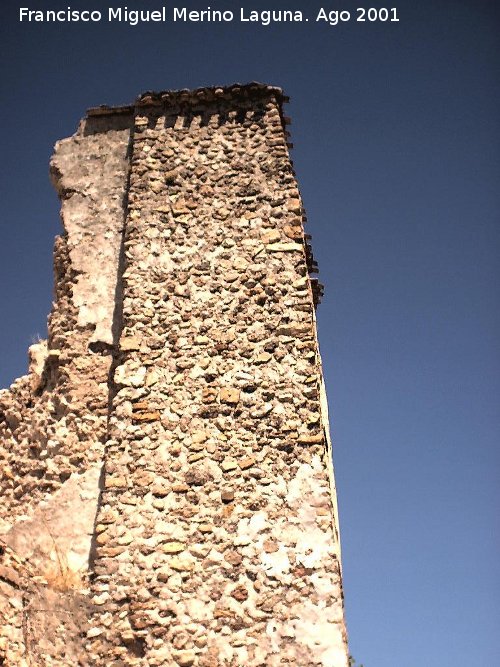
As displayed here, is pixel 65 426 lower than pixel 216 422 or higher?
higher

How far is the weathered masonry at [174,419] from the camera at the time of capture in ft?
17.8

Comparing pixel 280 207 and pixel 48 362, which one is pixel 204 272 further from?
pixel 48 362

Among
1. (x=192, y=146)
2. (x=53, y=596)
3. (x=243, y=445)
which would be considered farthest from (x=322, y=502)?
(x=192, y=146)

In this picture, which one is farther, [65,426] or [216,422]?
[65,426]

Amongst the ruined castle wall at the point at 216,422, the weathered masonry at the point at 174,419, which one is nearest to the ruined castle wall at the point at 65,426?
the weathered masonry at the point at 174,419

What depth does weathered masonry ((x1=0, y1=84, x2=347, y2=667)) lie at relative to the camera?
542 cm

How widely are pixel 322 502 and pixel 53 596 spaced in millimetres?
2229

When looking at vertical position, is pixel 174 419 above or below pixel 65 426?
below

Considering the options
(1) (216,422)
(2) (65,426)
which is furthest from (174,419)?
(2) (65,426)

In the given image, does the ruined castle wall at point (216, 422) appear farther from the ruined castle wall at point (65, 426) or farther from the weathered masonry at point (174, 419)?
the ruined castle wall at point (65, 426)

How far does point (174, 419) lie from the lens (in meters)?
6.21

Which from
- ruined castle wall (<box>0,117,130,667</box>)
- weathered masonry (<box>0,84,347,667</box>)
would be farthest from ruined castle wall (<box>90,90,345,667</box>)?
ruined castle wall (<box>0,117,130,667</box>)

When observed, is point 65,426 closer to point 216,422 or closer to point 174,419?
point 174,419

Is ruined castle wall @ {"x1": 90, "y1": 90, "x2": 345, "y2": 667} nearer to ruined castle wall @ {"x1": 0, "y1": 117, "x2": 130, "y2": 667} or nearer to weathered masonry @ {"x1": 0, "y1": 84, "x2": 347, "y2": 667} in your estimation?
weathered masonry @ {"x1": 0, "y1": 84, "x2": 347, "y2": 667}
